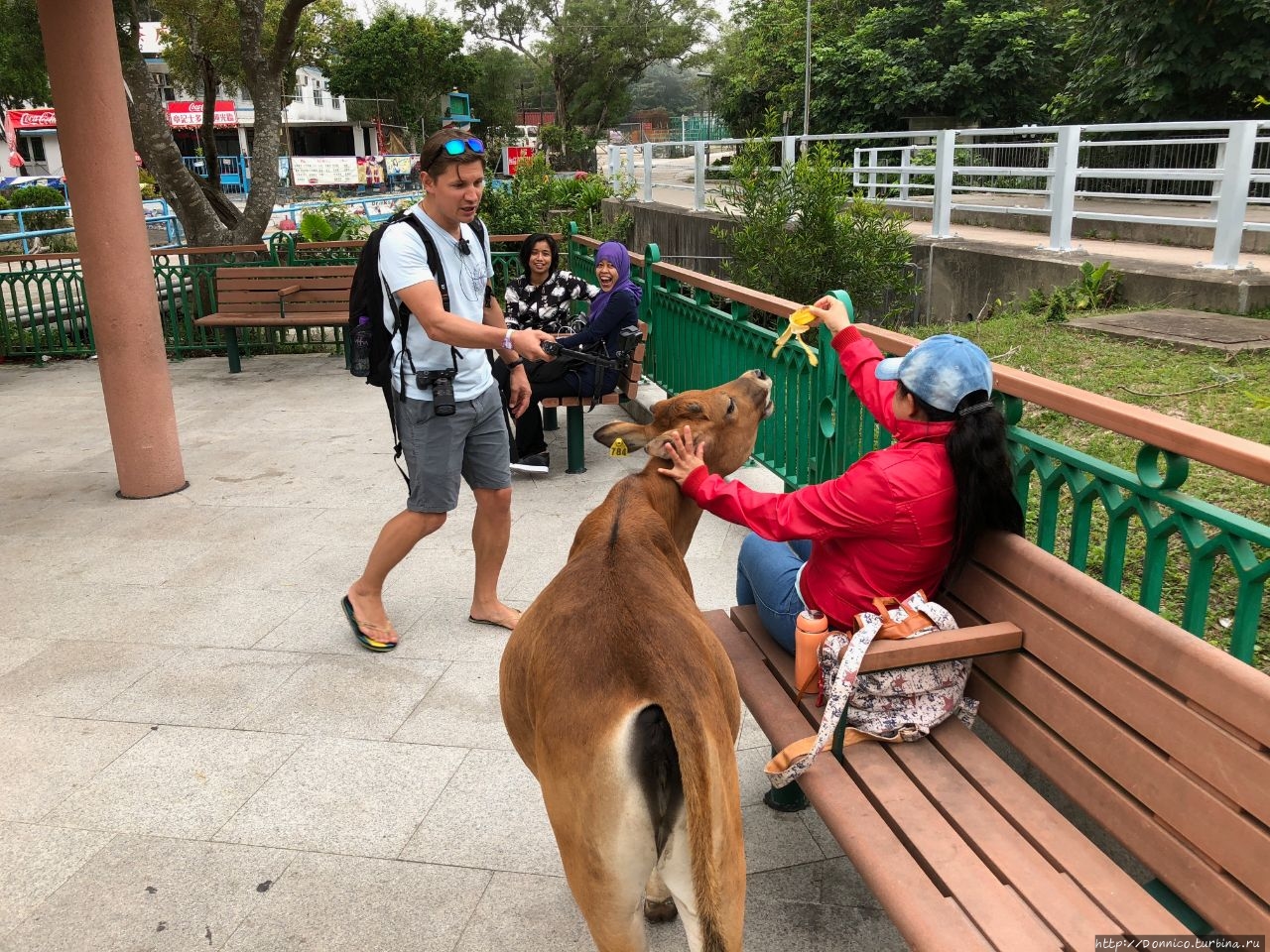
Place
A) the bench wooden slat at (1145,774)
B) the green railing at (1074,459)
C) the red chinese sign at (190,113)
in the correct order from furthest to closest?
the red chinese sign at (190,113)
the green railing at (1074,459)
the bench wooden slat at (1145,774)

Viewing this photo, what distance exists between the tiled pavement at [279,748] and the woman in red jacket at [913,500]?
35.3 inches

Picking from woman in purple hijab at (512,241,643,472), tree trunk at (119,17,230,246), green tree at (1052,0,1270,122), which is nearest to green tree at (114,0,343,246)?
tree trunk at (119,17,230,246)

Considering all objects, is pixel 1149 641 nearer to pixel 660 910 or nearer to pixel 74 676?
pixel 660 910

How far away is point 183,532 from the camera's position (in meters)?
Answer: 5.91

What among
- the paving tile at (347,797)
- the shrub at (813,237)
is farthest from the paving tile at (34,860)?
the shrub at (813,237)

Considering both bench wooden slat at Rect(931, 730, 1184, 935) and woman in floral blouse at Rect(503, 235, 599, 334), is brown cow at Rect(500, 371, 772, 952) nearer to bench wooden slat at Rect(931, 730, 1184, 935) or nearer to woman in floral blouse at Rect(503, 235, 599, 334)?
bench wooden slat at Rect(931, 730, 1184, 935)

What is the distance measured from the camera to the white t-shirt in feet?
12.9

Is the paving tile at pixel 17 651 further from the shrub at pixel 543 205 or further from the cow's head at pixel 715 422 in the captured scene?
the shrub at pixel 543 205

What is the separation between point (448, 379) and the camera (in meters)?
4.15

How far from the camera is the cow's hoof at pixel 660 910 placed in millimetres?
2781

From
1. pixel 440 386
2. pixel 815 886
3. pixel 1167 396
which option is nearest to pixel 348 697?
pixel 440 386

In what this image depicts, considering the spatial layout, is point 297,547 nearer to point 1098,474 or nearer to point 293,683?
point 293,683

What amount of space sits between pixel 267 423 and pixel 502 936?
21.4 ft

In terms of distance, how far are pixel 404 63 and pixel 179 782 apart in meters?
54.8
